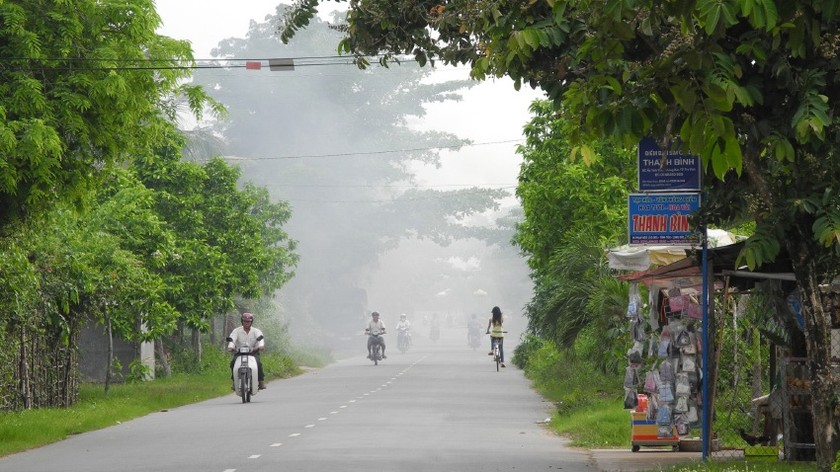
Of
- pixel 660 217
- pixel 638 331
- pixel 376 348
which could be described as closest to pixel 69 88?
pixel 638 331

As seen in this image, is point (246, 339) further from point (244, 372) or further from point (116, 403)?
point (116, 403)

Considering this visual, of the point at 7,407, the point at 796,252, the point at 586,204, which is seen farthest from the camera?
the point at 586,204

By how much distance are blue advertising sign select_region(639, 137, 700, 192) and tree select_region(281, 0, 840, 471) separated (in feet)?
3.61

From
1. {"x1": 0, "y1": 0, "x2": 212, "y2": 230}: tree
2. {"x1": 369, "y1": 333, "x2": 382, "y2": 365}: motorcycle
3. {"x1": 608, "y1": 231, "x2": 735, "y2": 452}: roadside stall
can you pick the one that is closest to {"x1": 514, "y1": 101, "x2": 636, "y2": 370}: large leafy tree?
{"x1": 608, "y1": 231, "x2": 735, "y2": 452}: roadside stall

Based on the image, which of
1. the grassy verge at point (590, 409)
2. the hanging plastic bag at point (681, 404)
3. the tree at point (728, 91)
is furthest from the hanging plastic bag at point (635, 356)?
the tree at point (728, 91)

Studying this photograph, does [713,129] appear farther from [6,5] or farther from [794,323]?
[6,5]

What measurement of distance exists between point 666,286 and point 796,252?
6.61 m

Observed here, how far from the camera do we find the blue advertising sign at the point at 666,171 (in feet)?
47.3

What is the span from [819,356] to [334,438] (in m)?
9.27

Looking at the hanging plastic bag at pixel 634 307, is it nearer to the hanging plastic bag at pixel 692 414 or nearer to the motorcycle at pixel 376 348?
the hanging plastic bag at pixel 692 414

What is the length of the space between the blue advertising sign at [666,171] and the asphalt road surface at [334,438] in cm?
312

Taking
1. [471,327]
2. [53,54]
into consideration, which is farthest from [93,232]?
[471,327]

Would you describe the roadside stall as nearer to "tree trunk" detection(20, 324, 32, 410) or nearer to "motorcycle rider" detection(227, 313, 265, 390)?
"tree trunk" detection(20, 324, 32, 410)

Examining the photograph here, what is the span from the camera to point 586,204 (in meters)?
29.2
